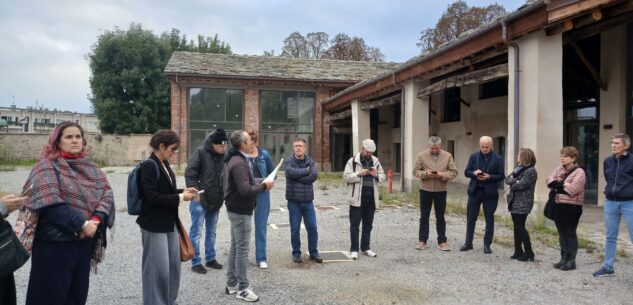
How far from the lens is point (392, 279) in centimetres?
494

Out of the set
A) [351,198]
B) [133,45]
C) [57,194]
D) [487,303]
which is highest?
[133,45]

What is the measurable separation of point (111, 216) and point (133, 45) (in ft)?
Answer: 92.5

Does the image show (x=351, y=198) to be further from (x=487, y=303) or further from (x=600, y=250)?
(x=600, y=250)

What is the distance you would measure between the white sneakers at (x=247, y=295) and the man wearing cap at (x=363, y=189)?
6.15 feet

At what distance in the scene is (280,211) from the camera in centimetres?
989

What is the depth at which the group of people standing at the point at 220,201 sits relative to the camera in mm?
2910

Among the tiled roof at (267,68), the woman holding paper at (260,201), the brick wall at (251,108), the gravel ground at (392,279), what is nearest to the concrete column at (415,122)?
the gravel ground at (392,279)

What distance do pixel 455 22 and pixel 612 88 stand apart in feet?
→ 67.0

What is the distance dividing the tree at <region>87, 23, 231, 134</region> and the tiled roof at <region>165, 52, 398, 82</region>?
6.47 meters

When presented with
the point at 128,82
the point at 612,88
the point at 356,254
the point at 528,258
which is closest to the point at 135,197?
the point at 356,254

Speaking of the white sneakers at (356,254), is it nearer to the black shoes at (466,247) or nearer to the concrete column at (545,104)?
the black shoes at (466,247)

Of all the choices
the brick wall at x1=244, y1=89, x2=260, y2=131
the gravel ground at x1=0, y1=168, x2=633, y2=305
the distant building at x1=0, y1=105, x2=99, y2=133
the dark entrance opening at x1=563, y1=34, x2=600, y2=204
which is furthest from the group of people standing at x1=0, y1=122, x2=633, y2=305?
the distant building at x1=0, y1=105, x2=99, y2=133

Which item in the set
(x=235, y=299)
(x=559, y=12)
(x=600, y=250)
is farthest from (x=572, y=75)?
(x=235, y=299)

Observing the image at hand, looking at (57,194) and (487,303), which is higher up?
(57,194)
